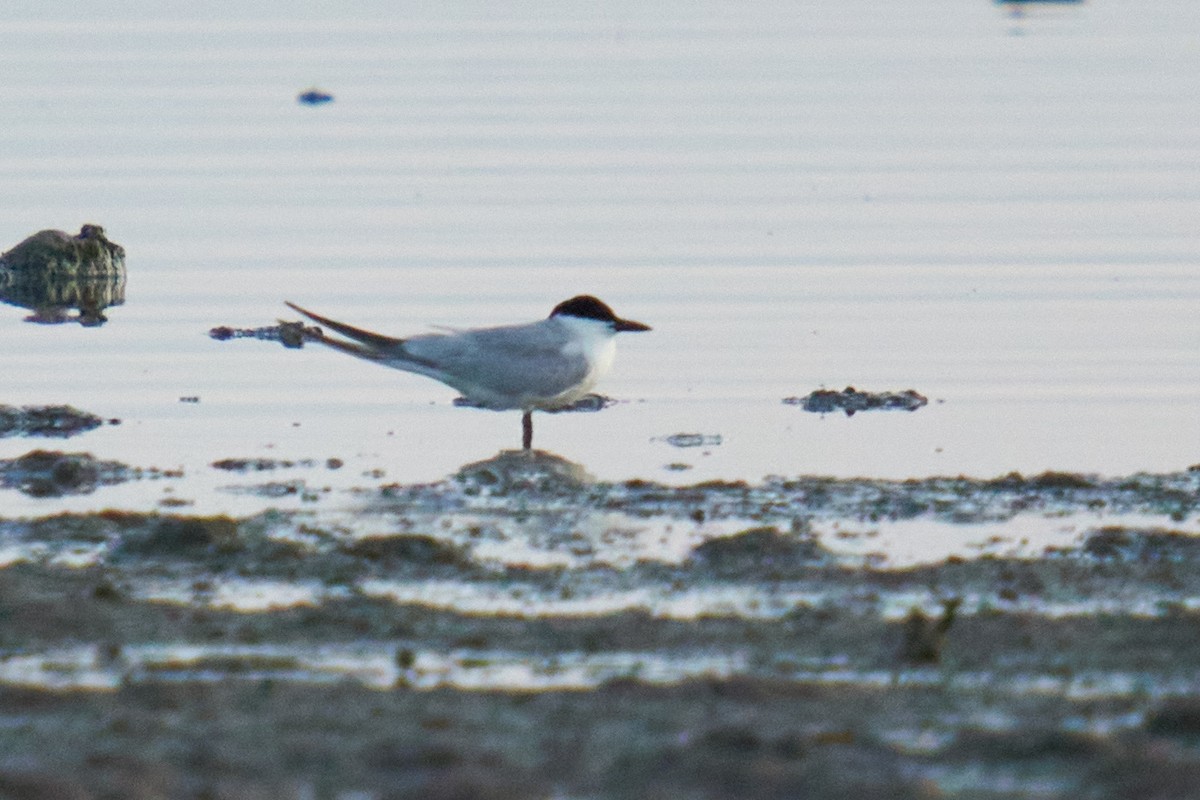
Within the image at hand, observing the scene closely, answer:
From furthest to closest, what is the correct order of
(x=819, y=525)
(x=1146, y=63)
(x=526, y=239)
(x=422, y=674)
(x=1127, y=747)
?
(x=1146, y=63) → (x=526, y=239) → (x=819, y=525) → (x=422, y=674) → (x=1127, y=747)

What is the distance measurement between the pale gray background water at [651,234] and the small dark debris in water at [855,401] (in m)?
0.18

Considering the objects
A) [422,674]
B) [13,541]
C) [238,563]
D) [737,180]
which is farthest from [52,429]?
[737,180]

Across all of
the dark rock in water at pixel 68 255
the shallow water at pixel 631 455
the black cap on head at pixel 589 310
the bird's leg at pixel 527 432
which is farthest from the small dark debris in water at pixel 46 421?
the dark rock in water at pixel 68 255

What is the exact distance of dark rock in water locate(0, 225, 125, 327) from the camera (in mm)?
15375

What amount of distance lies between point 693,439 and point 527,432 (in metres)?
0.80

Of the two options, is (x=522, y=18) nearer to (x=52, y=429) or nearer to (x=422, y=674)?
(x=52, y=429)

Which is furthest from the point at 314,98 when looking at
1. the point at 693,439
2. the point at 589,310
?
the point at 693,439

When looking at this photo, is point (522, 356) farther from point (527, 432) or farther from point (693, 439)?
point (693, 439)

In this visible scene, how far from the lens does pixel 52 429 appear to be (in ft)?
34.7

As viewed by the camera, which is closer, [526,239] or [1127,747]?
[1127,747]

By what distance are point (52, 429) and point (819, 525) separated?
4.10 meters

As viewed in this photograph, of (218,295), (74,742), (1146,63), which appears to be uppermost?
(1146,63)

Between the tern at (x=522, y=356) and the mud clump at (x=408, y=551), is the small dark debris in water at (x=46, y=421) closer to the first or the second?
the tern at (x=522, y=356)

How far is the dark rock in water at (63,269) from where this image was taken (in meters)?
15.4
